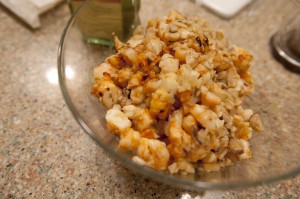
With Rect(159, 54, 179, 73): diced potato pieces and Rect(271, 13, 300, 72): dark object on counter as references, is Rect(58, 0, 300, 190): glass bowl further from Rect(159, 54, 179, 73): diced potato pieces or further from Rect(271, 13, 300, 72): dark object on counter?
Rect(159, 54, 179, 73): diced potato pieces

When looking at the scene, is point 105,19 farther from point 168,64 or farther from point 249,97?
point 249,97

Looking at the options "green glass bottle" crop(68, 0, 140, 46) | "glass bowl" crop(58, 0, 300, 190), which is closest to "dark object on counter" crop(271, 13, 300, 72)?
"glass bowl" crop(58, 0, 300, 190)

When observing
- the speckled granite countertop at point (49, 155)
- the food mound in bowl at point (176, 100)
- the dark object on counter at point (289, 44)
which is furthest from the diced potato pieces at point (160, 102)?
the dark object on counter at point (289, 44)

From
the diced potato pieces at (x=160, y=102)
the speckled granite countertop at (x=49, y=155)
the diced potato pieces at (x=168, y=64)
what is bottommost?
the speckled granite countertop at (x=49, y=155)

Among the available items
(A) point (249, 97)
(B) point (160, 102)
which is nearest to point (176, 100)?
(B) point (160, 102)

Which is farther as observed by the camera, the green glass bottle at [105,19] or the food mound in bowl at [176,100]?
the green glass bottle at [105,19]

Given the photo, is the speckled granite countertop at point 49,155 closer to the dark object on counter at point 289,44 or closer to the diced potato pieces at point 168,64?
the diced potato pieces at point 168,64
